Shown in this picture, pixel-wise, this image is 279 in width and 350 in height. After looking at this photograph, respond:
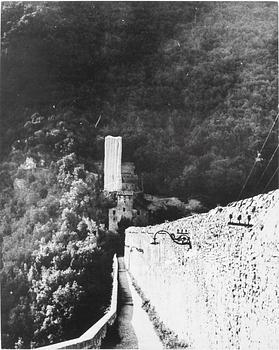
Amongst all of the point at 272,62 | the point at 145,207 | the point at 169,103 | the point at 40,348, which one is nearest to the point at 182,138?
the point at 169,103

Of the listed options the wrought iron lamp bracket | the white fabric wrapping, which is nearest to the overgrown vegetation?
the wrought iron lamp bracket

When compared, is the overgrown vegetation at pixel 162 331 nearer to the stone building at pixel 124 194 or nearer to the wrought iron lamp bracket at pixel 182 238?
the wrought iron lamp bracket at pixel 182 238

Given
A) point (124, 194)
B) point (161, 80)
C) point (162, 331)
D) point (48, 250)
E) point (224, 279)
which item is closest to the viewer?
point (224, 279)

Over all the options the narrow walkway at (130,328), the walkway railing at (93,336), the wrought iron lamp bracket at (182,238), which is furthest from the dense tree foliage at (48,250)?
the wrought iron lamp bracket at (182,238)

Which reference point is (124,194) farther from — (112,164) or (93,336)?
(93,336)

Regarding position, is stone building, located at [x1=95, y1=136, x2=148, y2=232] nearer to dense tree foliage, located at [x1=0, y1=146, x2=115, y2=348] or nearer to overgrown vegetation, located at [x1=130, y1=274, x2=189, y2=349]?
dense tree foliage, located at [x1=0, y1=146, x2=115, y2=348]

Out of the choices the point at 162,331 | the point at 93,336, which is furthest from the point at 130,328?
the point at 93,336

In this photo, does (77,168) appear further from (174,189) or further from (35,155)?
(174,189)

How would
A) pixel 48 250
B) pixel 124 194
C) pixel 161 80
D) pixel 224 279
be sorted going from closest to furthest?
pixel 224 279 → pixel 48 250 → pixel 124 194 → pixel 161 80
